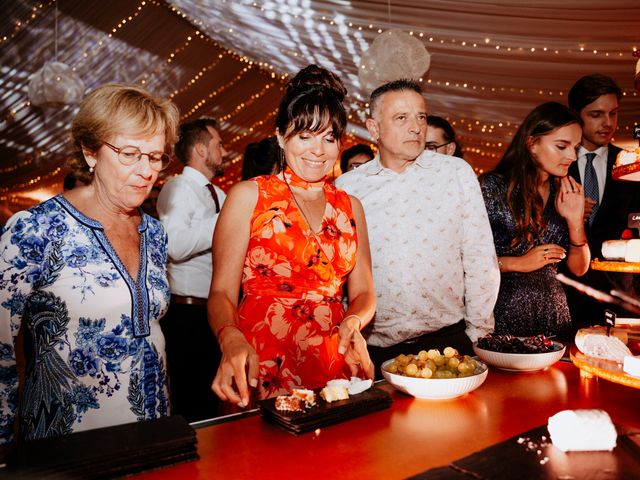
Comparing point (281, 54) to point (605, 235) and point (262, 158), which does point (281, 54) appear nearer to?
point (262, 158)

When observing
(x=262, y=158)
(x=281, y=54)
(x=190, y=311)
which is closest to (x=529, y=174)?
(x=262, y=158)

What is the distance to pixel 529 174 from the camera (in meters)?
2.52

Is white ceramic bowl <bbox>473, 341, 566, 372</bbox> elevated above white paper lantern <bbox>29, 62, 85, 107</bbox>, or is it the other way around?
white paper lantern <bbox>29, 62, 85, 107</bbox>

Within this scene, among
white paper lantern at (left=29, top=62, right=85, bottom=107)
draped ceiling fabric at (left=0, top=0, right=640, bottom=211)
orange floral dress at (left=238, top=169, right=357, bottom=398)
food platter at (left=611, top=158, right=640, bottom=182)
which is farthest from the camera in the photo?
white paper lantern at (left=29, top=62, right=85, bottom=107)

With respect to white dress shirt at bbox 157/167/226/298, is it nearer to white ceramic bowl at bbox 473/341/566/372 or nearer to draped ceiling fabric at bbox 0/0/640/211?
white ceramic bowl at bbox 473/341/566/372

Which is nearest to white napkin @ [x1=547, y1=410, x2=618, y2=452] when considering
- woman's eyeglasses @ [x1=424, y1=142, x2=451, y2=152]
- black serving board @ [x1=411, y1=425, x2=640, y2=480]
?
black serving board @ [x1=411, y1=425, x2=640, y2=480]

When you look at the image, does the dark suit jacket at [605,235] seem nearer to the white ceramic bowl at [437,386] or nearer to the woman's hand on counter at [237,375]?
the white ceramic bowl at [437,386]

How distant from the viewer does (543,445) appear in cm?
109

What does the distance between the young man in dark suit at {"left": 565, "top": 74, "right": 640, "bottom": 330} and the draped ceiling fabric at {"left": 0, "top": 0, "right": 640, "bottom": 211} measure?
1.19 m

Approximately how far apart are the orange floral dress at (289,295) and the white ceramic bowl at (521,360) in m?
0.44

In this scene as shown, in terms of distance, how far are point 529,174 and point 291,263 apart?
1315 millimetres

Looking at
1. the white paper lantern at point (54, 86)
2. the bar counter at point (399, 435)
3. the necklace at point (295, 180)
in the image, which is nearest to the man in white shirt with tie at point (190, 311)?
the necklace at point (295, 180)

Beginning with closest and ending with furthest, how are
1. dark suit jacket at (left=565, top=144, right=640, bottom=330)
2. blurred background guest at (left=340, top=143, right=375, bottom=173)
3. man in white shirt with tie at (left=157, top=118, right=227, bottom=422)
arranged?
1. dark suit jacket at (left=565, top=144, right=640, bottom=330)
2. man in white shirt with tie at (left=157, top=118, right=227, bottom=422)
3. blurred background guest at (left=340, top=143, right=375, bottom=173)

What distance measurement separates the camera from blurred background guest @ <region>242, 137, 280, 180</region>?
312cm
